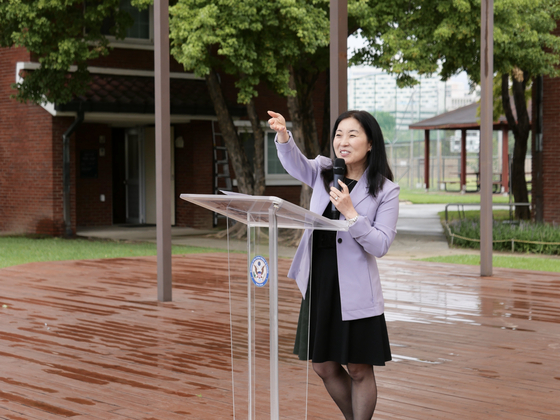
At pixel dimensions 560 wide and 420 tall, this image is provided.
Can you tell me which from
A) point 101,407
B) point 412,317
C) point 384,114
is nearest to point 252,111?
point 412,317

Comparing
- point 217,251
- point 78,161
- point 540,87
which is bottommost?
point 217,251

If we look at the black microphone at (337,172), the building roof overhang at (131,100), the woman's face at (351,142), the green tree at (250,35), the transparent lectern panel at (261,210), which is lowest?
the transparent lectern panel at (261,210)

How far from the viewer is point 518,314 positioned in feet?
25.2

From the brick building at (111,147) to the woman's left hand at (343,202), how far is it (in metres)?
14.3

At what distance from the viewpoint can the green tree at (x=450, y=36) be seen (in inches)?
546

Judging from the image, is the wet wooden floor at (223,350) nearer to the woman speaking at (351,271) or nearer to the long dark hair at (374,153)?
the woman speaking at (351,271)

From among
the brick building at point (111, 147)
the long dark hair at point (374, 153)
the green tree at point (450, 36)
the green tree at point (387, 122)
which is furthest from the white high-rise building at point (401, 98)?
the long dark hair at point (374, 153)

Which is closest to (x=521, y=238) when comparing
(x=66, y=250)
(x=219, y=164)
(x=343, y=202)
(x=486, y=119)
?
(x=486, y=119)

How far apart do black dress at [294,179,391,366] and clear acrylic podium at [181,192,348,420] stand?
26 centimetres

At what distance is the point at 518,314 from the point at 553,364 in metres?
2.07

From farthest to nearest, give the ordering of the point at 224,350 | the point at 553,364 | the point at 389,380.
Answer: the point at 224,350 < the point at 553,364 < the point at 389,380

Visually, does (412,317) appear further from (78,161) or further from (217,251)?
(78,161)

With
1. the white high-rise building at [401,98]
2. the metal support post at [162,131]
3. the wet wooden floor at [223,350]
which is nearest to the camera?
the wet wooden floor at [223,350]

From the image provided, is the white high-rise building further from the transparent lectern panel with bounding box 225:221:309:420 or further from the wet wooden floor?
the transparent lectern panel with bounding box 225:221:309:420
